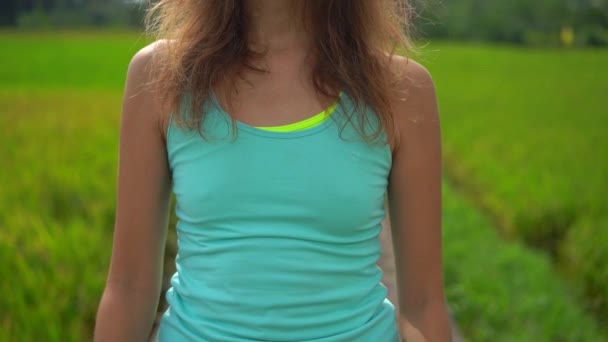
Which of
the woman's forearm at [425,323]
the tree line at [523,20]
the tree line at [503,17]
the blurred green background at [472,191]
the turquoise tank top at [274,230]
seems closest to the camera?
the turquoise tank top at [274,230]

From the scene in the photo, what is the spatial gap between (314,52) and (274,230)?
0.27 meters

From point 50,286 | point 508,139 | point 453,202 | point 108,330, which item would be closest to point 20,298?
point 50,286

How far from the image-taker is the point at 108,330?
104 centimetres

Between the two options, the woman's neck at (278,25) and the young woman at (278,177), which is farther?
the woman's neck at (278,25)

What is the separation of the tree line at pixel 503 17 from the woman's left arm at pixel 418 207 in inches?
86.0

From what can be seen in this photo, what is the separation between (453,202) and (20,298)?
392 centimetres

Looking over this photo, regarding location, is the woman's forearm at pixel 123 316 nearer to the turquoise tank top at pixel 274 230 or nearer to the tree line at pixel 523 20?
the turquoise tank top at pixel 274 230

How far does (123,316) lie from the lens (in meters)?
1.05

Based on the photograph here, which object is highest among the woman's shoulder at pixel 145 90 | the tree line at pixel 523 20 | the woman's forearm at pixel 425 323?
the woman's shoulder at pixel 145 90

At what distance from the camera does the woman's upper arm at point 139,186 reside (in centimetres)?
103

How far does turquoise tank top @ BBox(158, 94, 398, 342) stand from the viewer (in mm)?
975

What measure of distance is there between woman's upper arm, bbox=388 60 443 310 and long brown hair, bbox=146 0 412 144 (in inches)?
1.2

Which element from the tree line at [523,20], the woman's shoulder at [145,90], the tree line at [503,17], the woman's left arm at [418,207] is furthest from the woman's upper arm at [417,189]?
the tree line at [503,17]

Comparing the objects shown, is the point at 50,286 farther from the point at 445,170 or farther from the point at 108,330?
the point at 445,170
